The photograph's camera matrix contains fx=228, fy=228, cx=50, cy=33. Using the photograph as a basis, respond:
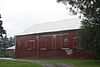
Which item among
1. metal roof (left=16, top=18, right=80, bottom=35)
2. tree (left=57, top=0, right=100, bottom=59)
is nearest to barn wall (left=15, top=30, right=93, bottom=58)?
metal roof (left=16, top=18, right=80, bottom=35)

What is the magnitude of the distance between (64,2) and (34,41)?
116 feet

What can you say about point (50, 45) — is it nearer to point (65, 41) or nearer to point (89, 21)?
point (65, 41)

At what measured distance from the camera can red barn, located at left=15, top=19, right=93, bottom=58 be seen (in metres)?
51.4

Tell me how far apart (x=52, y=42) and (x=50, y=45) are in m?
0.96

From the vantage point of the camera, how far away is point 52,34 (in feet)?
184

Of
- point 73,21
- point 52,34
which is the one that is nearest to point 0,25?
point 52,34

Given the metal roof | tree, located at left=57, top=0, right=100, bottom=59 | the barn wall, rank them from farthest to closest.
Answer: the metal roof → the barn wall → tree, located at left=57, top=0, right=100, bottom=59

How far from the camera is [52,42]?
5578cm

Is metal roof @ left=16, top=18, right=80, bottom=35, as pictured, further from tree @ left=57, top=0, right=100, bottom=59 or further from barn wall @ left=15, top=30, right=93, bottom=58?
tree @ left=57, top=0, right=100, bottom=59

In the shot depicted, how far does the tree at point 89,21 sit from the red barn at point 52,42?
13.8 metres

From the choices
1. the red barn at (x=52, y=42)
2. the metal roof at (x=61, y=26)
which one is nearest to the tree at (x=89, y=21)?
the red barn at (x=52, y=42)

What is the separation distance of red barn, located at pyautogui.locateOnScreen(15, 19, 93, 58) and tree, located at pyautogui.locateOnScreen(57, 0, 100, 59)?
45.1 feet

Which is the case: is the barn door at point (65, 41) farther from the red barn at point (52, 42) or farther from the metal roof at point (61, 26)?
the metal roof at point (61, 26)

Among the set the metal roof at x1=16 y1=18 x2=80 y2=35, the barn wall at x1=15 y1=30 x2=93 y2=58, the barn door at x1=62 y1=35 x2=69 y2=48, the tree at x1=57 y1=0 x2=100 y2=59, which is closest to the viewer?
the tree at x1=57 y1=0 x2=100 y2=59
